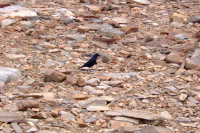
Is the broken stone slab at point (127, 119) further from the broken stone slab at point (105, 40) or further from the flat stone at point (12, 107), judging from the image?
the broken stone slab at point (105, 40)

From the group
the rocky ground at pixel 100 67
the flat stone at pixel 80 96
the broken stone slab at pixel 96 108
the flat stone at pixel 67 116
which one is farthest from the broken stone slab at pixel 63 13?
the flat stone at pixel 67 116

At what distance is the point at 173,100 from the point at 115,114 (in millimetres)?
1115

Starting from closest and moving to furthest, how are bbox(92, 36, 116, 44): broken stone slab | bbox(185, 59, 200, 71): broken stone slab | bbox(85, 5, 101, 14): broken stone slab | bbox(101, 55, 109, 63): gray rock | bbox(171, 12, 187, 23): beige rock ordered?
bbox(185, 59, 200, 71): broken stone slab < bbox(101, 55, 109, 63): gray rock < bbox(92, 36, 116, 44): broken stone slab < bbox(171, 12, 187, 23): beige rock < bbox(85, 5, 101, 14): broken stone slab

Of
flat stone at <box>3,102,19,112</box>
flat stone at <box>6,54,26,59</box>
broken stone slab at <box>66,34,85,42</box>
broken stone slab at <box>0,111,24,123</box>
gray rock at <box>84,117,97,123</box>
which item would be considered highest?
broken stone slab at <box>66,34,85,42</box>

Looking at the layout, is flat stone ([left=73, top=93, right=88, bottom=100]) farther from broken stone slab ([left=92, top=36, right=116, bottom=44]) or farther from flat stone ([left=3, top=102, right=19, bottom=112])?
broken stone slab ([left=92, top=36, right=116, bottom=44])

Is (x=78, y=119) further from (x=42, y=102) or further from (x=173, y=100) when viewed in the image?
(x=173, y=100)

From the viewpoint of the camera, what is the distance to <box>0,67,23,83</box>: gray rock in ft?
17.9

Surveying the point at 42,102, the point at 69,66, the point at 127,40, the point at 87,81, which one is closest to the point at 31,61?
the point at 69,66

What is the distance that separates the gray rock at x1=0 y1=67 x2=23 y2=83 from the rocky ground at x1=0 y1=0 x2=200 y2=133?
0.05 ft

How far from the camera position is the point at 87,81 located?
582cm

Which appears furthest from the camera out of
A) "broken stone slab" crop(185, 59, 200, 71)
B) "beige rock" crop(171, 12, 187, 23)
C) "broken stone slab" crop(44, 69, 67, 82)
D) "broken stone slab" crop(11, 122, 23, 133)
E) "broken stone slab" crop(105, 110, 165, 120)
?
"beige rock" crop(171, 12, 187, 23)

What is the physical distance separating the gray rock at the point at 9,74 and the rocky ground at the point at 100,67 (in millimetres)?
15

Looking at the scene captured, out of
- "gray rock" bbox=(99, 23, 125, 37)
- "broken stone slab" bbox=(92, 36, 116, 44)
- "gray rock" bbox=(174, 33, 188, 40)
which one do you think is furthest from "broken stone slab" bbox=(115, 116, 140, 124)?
"gray rock" bbox=(174, 33, 188, 40)

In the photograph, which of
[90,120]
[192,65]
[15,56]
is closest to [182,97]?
[192,65]
